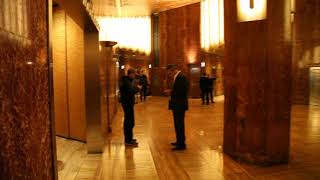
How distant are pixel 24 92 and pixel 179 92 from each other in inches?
173

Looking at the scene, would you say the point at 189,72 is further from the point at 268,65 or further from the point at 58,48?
the point at 268,65

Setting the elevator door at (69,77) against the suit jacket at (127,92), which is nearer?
the suit jacket at (127,92)

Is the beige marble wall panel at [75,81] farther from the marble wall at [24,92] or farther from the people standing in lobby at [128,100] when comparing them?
the marble wall at [24,92]

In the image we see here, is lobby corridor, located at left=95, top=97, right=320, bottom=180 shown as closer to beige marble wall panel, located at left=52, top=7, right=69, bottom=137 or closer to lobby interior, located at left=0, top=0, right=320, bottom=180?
lobby interior, located at left=0, top=0, right=320, bottom=180

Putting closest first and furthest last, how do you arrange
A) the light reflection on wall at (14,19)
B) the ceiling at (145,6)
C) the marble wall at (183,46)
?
the light reflection on wall at (14,19) → the ceiling at (145,6) → the marble wall at (183,46)

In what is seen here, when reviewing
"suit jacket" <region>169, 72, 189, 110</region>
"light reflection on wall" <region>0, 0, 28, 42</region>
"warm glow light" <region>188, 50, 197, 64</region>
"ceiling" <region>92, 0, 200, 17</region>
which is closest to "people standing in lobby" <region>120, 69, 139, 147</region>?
"suit jacket" <region>169, 72, 189, 110</region>

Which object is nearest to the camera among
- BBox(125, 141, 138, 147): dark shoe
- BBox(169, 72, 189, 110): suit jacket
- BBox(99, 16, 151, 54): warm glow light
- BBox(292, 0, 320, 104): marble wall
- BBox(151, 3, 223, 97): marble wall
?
BBox(169, 72, 189, 110): suit jacket

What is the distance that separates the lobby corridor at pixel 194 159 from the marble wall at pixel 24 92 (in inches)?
106

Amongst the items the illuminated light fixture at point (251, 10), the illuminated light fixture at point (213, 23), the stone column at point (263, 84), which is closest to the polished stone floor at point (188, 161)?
the stone column at point (263, 84)

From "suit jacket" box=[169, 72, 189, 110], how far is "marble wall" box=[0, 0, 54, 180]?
12.6 ft

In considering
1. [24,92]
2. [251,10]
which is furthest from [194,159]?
[24,92]

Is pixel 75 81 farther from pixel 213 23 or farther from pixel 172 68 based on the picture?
pixel 213 23

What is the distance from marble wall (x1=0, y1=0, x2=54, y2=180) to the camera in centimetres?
144

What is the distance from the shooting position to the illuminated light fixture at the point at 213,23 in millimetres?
11445
